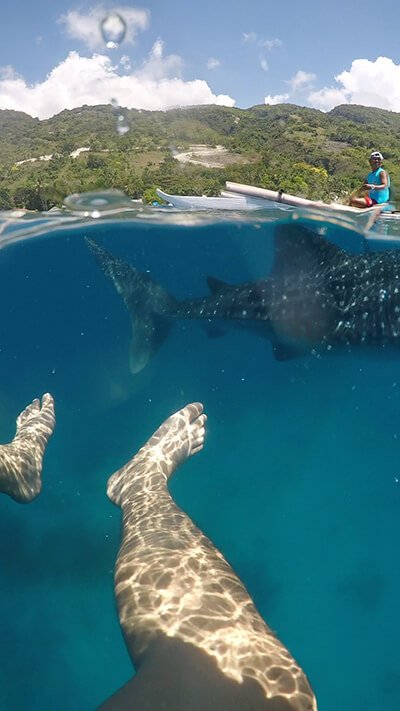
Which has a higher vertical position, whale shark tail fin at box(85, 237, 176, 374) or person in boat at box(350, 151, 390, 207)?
person in boat at box(350, 151, 390, 207)

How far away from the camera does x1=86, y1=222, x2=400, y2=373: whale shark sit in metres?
9.06

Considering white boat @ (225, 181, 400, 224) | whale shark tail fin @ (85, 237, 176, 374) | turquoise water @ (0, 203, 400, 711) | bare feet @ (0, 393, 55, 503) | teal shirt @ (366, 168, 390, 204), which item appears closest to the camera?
bare feet @ (0, 393, 55, 503)

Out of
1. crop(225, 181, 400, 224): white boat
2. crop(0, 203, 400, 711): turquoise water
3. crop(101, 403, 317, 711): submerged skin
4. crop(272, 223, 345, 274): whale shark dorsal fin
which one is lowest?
crop(0, 203, 400, 711): turquoise water

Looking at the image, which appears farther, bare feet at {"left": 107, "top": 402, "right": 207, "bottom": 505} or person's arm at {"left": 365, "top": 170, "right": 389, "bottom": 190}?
person's arm at {"left": 365, "top": 170, "right": 389, "bottom": 190}

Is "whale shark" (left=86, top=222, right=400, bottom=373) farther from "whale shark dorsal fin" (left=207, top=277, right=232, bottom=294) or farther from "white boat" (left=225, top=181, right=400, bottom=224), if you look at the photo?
"white boat" (left=225, top=181, right=400, bottom=224)

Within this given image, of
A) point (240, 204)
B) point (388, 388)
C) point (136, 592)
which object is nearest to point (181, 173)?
point (240, 204)

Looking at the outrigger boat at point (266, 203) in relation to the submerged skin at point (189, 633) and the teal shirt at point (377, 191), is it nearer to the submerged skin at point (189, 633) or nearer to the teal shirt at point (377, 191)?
the teal shirt at point (377, 191)

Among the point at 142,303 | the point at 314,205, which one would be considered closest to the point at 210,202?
the point at 314,205

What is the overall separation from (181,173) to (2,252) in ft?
25.6

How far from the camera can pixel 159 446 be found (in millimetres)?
7082

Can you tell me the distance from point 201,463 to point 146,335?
26.0 ft

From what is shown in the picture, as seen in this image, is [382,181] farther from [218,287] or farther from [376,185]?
[218,287]

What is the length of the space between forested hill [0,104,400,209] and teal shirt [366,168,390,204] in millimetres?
2013

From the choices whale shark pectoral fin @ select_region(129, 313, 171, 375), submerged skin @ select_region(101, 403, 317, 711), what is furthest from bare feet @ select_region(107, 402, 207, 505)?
whale shark pectoral fin @ select_region(129, 313, 171, 375)
